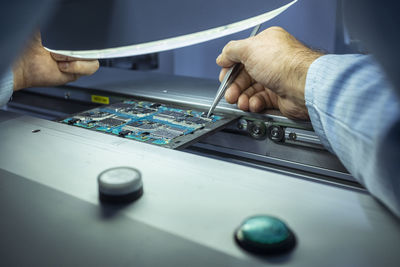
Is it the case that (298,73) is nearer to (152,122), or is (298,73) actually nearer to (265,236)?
(152,122)

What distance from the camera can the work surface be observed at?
1.34 feet

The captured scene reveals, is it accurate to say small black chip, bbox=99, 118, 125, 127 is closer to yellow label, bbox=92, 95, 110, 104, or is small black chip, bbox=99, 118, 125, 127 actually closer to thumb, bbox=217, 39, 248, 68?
yellow label, bbox=92, 95, 110, 104

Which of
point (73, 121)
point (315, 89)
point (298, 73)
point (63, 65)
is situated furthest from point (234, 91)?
point (63, 65)

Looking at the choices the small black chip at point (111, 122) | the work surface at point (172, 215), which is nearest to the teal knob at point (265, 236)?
the work surface at point (172, 215)

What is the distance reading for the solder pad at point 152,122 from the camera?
0.87 meters

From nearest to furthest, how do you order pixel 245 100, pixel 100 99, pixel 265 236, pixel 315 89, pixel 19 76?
pixel 265 236
pixel 315 89
pixel 245 100
pixel 19 76
pixel 100 99

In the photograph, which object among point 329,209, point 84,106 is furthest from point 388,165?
point 84,106

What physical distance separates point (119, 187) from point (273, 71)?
2.46ft

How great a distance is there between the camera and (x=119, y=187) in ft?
1.68

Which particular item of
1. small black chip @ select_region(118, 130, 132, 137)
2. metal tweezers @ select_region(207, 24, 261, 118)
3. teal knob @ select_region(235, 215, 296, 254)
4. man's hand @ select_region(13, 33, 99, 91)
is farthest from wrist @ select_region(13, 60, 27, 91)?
teal knob @ select_region(235, 215, 296, 254)

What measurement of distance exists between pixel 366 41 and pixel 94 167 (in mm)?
517

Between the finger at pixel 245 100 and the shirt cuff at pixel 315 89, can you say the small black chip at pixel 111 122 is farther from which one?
the shirt cuff at pixel 315 89

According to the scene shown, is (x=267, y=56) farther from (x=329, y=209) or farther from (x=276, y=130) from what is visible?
(x=329, y=209)

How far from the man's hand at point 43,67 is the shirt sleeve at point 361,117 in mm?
865
